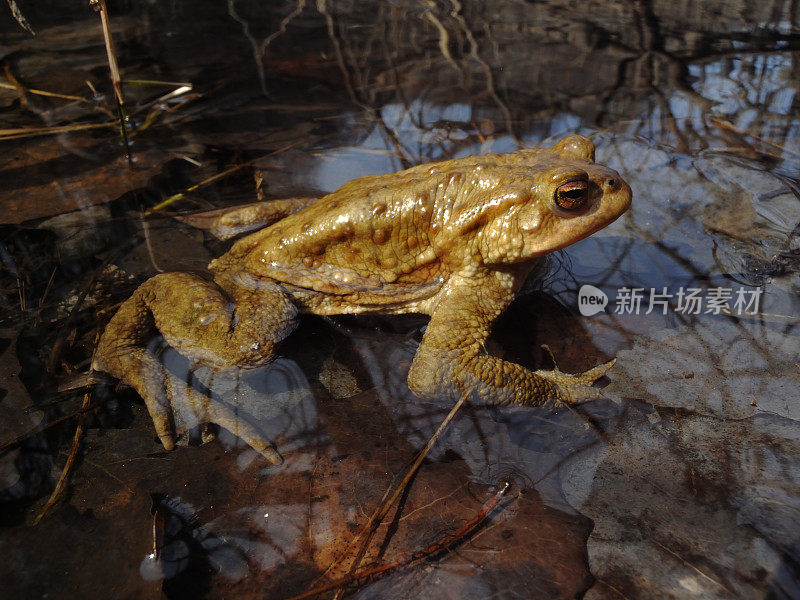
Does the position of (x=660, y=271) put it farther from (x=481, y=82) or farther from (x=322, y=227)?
(x=481, y=82)

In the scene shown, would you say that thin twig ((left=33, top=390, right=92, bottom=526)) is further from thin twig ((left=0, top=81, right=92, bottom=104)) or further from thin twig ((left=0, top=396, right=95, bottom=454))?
thin twig ((left=0, top=81, right=92, bottom=104))

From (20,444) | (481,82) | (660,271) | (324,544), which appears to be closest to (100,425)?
(20,444)

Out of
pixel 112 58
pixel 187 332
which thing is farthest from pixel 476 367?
pixel 112 58

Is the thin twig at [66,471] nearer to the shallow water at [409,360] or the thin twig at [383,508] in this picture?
the shallow water at [409,360]

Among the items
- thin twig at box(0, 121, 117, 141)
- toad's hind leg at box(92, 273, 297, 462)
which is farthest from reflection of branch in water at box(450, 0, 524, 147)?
thin twig at box(0, 121, 117, 141)

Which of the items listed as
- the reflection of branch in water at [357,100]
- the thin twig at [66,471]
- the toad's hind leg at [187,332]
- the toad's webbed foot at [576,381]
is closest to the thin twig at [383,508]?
the toad's webbed foot at [576,381]

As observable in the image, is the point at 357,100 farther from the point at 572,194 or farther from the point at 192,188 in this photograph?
the point at 572,194
